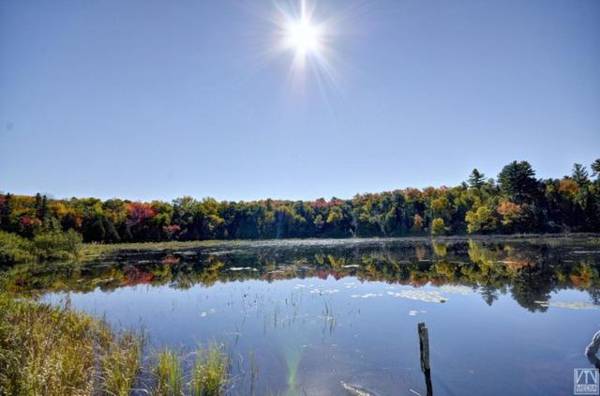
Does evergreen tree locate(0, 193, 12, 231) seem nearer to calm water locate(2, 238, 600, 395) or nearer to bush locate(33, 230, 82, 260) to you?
bush locate(33, 230, 82, 260)

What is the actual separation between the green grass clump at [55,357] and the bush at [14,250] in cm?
2881

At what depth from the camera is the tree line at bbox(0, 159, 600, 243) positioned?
69.4m

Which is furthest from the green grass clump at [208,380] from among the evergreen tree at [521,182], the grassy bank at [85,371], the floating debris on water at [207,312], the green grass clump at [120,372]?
the evergreen tree at [521,182]

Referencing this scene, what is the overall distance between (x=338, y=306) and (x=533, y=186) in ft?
247

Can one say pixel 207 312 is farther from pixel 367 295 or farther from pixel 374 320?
pixel 367 295

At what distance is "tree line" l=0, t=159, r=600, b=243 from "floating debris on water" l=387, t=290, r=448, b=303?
2059 inches

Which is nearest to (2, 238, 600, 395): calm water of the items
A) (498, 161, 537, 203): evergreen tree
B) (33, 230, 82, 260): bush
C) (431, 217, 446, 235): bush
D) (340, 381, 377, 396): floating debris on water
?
(340, 381, 377, 396): floating debris on water

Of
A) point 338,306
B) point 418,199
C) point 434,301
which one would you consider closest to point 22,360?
point 338,306

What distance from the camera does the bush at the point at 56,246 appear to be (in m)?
37.9

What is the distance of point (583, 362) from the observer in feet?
28.3

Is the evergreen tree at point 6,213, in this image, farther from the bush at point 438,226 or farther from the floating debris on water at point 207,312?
the bush at point 438,226

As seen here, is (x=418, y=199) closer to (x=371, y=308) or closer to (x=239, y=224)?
(x=239, y=224)

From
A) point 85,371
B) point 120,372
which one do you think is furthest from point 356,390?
point 85,371
